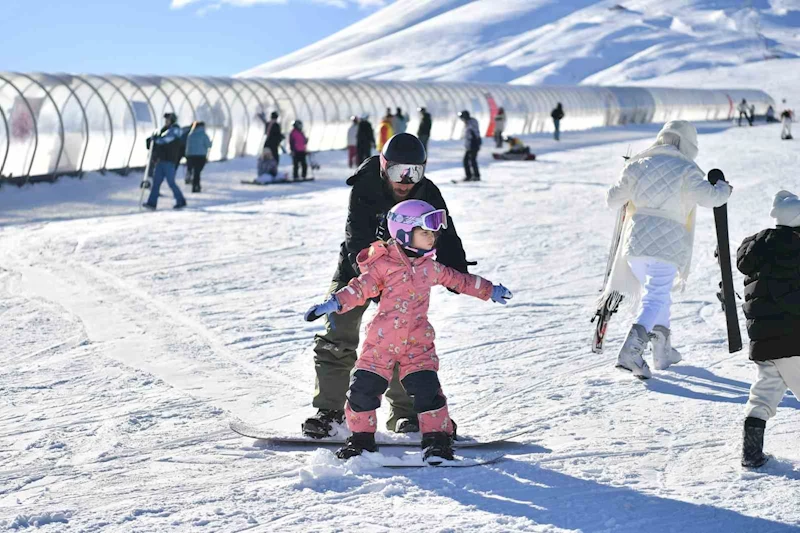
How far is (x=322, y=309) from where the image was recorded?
13.4 feet

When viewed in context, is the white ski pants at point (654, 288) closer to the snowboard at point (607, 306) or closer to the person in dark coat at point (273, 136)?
the snowboard at point (607, 306)

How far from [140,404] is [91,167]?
17327 mm

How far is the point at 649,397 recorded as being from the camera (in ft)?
17.7

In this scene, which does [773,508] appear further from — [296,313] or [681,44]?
[681,44]

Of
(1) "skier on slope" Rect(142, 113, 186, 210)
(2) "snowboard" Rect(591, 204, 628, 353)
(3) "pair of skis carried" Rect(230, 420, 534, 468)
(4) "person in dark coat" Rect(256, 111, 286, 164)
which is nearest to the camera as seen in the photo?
(3) "pair of skis carried" Rect(230, 420, 534, 468)

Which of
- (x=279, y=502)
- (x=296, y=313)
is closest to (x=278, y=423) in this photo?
(x=279, y=502)

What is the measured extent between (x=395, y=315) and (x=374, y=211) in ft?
1.77

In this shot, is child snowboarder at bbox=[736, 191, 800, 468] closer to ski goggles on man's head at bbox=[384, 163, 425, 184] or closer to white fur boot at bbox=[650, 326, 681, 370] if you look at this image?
ski goggles on man's head at bbox=[384, 163, 425, 184]

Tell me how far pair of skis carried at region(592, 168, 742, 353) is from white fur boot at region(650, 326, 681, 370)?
31cm

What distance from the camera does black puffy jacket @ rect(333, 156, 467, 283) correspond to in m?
4.52

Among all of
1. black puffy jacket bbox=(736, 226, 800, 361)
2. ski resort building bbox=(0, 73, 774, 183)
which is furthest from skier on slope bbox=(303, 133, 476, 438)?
ski resort building bbox=(0, 73, 774, 183)

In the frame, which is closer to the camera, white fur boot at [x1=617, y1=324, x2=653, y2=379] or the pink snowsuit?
the pink snowsuit

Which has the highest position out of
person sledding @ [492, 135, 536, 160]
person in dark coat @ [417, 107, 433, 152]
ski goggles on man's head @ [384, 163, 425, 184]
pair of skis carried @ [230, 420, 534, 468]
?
person in dark coat @ [417, 107, 433, 152]

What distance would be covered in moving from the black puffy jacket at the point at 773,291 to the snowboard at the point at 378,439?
1.19 meters
